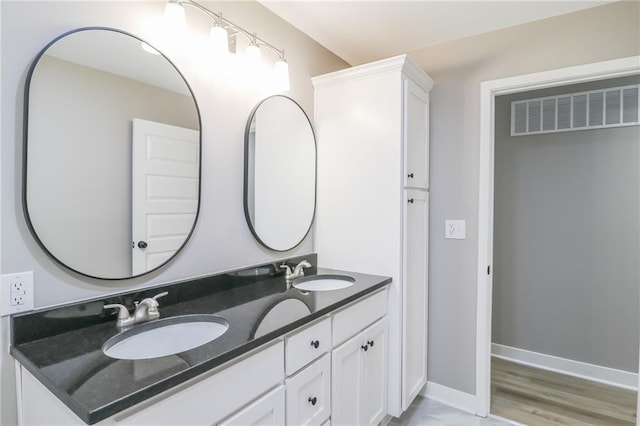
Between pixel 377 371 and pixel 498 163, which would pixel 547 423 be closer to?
pixel 377 371

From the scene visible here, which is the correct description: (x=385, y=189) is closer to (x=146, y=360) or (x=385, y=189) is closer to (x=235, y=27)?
(x=235, y=27)

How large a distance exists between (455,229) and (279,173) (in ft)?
3.92

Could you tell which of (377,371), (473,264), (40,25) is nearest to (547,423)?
(473,264)

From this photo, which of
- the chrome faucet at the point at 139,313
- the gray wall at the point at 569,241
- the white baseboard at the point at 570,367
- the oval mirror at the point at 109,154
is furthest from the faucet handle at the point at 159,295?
the white baseboard at the point at 570,367

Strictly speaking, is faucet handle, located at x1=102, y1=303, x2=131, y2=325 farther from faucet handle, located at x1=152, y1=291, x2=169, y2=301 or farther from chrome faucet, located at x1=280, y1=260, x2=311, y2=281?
chrome faucet, located at x1=280, y1=260, x2=311, y2=281

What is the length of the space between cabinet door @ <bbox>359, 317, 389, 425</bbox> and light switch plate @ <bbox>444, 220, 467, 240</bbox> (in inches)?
29.2

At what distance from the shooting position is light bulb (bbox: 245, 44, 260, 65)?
1671mm

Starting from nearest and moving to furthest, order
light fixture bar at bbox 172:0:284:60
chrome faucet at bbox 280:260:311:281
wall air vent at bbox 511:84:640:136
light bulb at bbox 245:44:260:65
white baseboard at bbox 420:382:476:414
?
light fixture bar at bbox 172:0:284:60
light bulb at bbox 245:44:260:65
chrome faucet at bbox 280:260:311:281
white baseboard at bbox 420:382:476:414
wall air vent at bbox 511:84:640:136

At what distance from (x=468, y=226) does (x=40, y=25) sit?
2.25 metres

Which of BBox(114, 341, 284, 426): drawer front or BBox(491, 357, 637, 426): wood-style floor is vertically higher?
BBox(114, 341, 284, 426): drawer front

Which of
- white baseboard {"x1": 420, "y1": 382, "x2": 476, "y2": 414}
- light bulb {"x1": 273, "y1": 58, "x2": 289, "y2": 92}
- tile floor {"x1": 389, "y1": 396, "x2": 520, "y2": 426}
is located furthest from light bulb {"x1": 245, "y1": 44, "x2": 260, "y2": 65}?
white baseboard {"x1": 420, "y1": 382, "x2": 476, "y2": 414}

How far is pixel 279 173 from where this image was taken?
77.3 inches

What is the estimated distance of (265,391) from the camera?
3.68 ft

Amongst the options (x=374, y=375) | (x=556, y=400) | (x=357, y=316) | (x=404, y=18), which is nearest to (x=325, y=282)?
(x=357, y=316)
